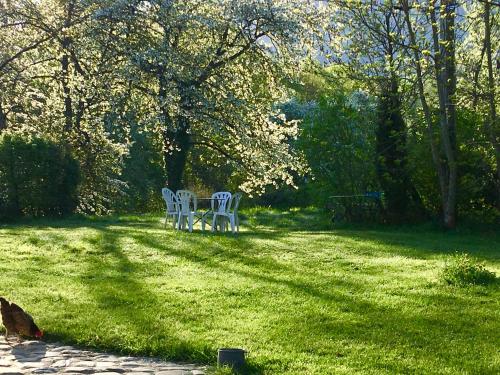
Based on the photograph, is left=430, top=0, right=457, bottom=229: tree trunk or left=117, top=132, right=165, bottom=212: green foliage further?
left=117, top=132, right=165, bottom=212: green foliage

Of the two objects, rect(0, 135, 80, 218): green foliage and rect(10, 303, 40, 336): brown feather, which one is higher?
rect(0, 135, 80, 218): green foliage

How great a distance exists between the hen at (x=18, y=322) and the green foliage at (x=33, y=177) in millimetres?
11323

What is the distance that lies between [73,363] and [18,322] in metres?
0.96

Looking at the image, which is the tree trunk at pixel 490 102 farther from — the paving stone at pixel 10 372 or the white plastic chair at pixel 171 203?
the paving stone at pixel 10 372

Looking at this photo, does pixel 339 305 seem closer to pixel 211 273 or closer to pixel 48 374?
pixel 211 273

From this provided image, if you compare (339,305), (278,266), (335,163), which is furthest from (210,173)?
(339,305)

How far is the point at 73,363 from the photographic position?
17.7ft

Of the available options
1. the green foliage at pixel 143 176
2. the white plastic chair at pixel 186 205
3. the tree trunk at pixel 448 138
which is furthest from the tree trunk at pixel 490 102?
the green foliage at pixel 143 176

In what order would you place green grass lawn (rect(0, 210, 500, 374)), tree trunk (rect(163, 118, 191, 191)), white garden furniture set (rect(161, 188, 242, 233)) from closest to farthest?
green grass lawn (rect(0, 210, 500, 374)) < white garden furniture set (rect(161, 188, 242, 233)) < tree trunk (rect(163, 118, 191, 191))

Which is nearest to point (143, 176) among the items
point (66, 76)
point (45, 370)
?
point (66, 76)

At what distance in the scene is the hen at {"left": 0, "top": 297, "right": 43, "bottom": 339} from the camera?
6.05 m

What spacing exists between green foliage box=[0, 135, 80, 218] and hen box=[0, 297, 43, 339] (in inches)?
446

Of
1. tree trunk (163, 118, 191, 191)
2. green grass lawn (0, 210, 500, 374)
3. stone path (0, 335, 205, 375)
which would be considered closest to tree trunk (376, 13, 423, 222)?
green grass lawn (0, 210, 500, 374)

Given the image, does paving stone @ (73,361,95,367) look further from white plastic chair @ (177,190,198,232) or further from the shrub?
white plastic chair @ (177,190,198,232)
